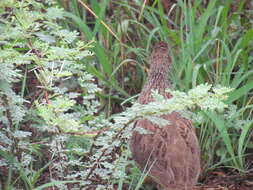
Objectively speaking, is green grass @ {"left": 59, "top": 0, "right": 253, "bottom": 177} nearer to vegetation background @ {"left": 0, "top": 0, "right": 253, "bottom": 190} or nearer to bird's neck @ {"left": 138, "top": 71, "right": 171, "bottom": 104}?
vegetation background @ {"left": 0, "top": 0, "right": 253, "bottom": 190}

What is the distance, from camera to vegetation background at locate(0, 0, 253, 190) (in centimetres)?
301

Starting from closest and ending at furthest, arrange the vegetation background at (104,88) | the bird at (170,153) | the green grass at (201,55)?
the vegetation background at (104,88), the bird at (170,153), the green grass at (201,55)

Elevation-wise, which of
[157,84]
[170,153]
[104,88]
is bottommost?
[104,88]

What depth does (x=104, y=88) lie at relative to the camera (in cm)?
498

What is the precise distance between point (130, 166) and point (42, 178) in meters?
0.63

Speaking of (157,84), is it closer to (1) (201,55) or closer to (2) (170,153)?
(2) (170,153)

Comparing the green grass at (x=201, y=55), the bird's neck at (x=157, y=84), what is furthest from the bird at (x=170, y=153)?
the green grass at (x=201, y=55)

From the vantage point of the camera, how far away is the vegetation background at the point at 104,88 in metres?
3.01

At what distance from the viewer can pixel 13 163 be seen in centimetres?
329

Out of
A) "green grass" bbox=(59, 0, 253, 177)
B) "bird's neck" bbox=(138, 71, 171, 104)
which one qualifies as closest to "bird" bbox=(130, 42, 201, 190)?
"bird's neck" bbox=(138, 71, 171, 104)

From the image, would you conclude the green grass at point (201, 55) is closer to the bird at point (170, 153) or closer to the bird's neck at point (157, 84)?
the bird's neck at point (157, 84)

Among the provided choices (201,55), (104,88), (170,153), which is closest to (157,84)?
(170,153)

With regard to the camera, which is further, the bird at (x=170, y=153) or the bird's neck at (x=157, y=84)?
the bird's neck at (x=157, y=84)

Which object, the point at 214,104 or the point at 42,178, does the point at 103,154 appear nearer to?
the point at 214,104
